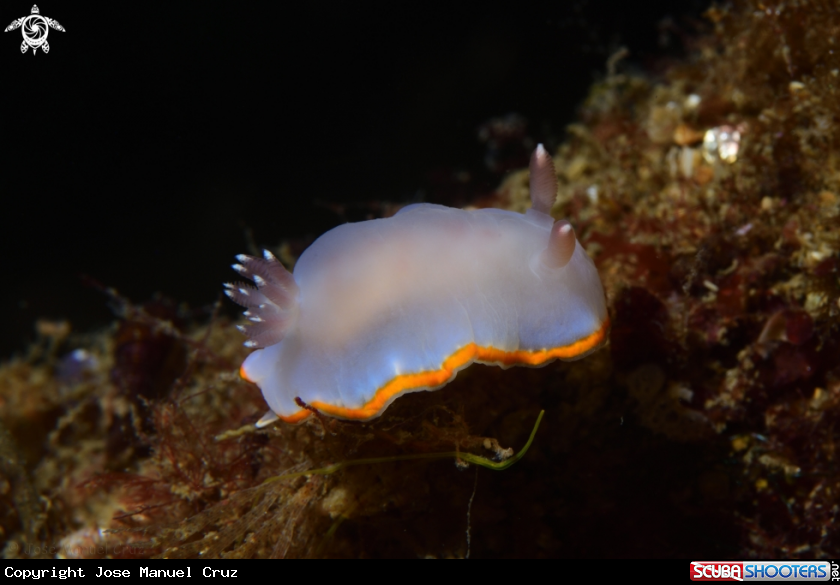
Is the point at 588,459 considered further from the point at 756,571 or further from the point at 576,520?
the point at 756,571

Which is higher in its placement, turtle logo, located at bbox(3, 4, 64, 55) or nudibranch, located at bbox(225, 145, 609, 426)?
turtle logo, located at bbox(3, 4, 64, 55)

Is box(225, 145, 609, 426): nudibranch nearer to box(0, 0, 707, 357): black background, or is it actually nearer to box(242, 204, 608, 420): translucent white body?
box(242, 204, 608, 420): translucent white body

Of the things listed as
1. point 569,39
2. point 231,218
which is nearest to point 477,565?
point 231,218

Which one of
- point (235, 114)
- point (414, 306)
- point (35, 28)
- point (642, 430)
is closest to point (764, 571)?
point (642, 430)

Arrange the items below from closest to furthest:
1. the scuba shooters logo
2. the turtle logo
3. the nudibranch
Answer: the nudibranch → the scuba shooters logo → the turtle logo

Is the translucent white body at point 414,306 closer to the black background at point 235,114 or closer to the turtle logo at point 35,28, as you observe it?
the black background at point 235,114

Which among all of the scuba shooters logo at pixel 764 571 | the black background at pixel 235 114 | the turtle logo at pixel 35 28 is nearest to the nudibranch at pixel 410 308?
the scuba shooters logo at pixel 764 571


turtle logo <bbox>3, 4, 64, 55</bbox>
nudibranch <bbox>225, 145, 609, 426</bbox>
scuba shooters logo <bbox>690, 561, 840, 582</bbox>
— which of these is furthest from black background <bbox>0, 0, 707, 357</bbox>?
scuba shooters logo <bbox>690, 561, 840, 582</bbox>
